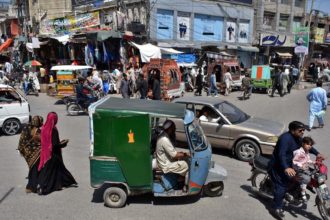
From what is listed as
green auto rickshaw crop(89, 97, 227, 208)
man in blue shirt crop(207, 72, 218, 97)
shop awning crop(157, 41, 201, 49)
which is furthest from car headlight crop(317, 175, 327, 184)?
shop awning crop(157, 41, 201, 49)

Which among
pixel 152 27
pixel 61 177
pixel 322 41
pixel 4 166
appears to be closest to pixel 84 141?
→ pixel 4 166

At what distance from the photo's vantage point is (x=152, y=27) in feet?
80.0

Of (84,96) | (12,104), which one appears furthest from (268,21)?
(12,104)

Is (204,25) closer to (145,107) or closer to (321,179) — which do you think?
(145,107)

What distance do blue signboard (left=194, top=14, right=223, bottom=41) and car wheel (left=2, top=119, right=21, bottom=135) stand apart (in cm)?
1941

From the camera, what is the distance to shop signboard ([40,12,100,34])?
2545cm

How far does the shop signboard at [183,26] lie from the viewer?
26406mm

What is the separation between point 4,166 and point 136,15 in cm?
1891

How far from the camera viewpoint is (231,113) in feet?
29.8

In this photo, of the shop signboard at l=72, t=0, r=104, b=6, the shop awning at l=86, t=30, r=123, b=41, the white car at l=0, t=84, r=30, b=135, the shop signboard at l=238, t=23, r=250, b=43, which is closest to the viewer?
the white car at l=0, t=84, r=30, b=135

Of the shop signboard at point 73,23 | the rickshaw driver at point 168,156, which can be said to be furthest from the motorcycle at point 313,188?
the shop signboard at point 73,23

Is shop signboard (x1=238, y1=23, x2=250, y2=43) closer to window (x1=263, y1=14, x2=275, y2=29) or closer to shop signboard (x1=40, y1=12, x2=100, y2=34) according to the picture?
window (x1=263, y1=14, x2=275, y2=29)

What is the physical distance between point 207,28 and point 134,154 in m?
25.0

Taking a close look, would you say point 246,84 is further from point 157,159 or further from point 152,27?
point 157,159
